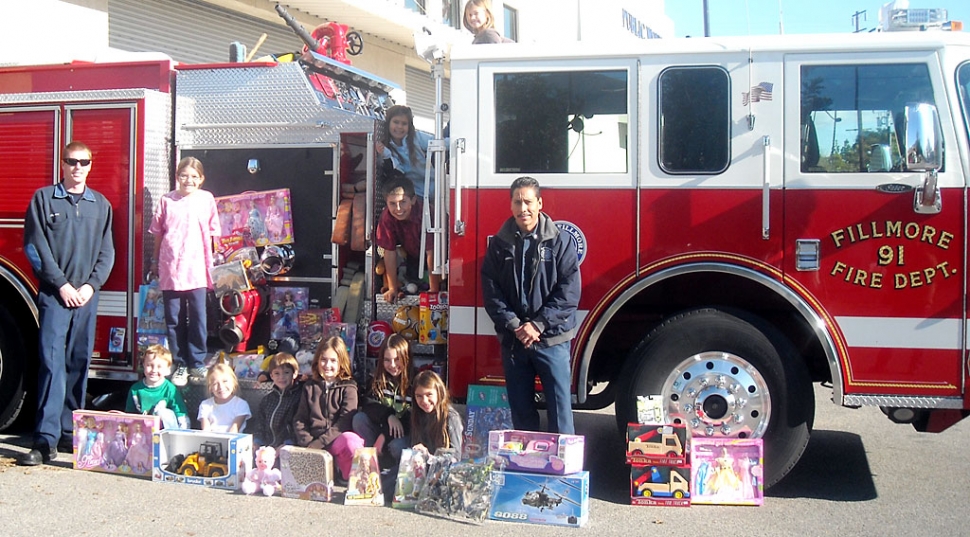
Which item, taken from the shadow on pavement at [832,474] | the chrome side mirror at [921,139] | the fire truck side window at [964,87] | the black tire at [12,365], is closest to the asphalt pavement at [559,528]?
the shadow on pavement at [832,474]

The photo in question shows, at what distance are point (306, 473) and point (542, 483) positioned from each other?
1394 millimetres

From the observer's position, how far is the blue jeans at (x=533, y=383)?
5.48 metres

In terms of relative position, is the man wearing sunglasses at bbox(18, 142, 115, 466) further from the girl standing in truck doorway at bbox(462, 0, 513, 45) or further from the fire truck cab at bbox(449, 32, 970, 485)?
the girl standing in truck doorway at bbox(462, 0, 513, 45)

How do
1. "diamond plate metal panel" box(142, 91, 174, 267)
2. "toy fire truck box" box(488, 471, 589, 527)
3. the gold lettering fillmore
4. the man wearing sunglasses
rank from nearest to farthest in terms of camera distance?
"toy fire truck box" box(488, 471, 589, 527), the gold lettering fillmore, the man wearing sunglasses, "diamond plate metal panel" box(142, 91, 174, 267)

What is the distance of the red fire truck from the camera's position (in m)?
5.38

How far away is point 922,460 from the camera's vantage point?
262 inches

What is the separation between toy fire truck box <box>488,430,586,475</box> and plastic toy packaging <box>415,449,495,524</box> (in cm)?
10

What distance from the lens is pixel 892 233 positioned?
17.7ft

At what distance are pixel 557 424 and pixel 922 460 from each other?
9.31ft

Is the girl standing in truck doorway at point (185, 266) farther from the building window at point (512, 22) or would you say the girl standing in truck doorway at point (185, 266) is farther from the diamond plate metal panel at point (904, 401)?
the building window at point (512, 22)

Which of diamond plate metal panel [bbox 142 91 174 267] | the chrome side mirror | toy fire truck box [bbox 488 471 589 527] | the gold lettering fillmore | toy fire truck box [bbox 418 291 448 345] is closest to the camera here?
the chrome side mirror

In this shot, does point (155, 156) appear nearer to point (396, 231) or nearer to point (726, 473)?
point (396, 231)

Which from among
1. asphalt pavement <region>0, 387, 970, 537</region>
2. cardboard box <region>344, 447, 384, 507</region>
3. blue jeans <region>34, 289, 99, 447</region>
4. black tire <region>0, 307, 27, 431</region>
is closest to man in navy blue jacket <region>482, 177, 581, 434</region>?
asphalt pavement <region>0, 387, 970, 537</region>

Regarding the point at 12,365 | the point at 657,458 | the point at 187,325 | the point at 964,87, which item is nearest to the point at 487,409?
the point at 657,458
